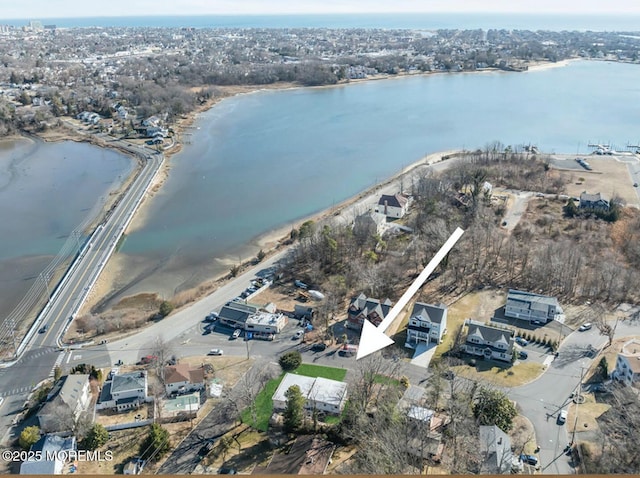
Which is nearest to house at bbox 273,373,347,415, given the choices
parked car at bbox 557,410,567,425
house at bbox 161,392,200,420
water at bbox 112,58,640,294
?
house at bbox 161,392,200,420

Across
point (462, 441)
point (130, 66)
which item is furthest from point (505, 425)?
point (130, 66)

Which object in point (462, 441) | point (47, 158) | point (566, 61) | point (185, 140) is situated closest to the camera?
point (462, 441)

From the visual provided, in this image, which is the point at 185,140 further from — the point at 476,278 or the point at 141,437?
the point at 141,437

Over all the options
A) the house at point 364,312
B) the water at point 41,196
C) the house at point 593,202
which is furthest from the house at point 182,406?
the house at point 593,202

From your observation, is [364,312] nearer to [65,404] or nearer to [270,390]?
[270,390]

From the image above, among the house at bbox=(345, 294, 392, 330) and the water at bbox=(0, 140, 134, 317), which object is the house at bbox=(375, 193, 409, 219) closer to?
the house at bbox=(345, 294, 392, 330)

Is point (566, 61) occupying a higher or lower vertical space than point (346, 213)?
higher
